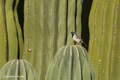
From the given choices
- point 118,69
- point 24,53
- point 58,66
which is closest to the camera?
point 58,66

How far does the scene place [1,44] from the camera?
353 centimetres

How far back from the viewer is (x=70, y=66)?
2.42m

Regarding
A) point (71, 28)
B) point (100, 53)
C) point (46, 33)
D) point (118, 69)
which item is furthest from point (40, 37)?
point (118, 69)

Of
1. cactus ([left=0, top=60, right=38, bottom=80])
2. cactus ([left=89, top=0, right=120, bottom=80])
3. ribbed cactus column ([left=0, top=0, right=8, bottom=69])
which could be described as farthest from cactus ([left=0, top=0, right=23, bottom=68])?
cactus ([left=0, top=60, right=38, bottom=80])

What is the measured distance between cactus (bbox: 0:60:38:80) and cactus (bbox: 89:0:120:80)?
4.29ft

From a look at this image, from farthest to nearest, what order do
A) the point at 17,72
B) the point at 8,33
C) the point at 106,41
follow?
the point at 8,33
the point at 106,41
the point at 17,72

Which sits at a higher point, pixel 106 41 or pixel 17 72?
pixel 106 41

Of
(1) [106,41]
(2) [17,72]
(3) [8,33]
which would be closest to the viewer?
(2) [17,72]

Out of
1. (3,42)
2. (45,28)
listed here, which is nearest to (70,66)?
(45,28)

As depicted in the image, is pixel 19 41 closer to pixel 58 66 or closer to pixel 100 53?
pixel 100 53

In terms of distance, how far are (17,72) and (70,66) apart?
431 mm

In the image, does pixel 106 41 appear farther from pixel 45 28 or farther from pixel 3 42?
pixel 3 42

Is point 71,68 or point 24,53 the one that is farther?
point 24,53

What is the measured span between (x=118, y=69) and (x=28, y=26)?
1.18m
